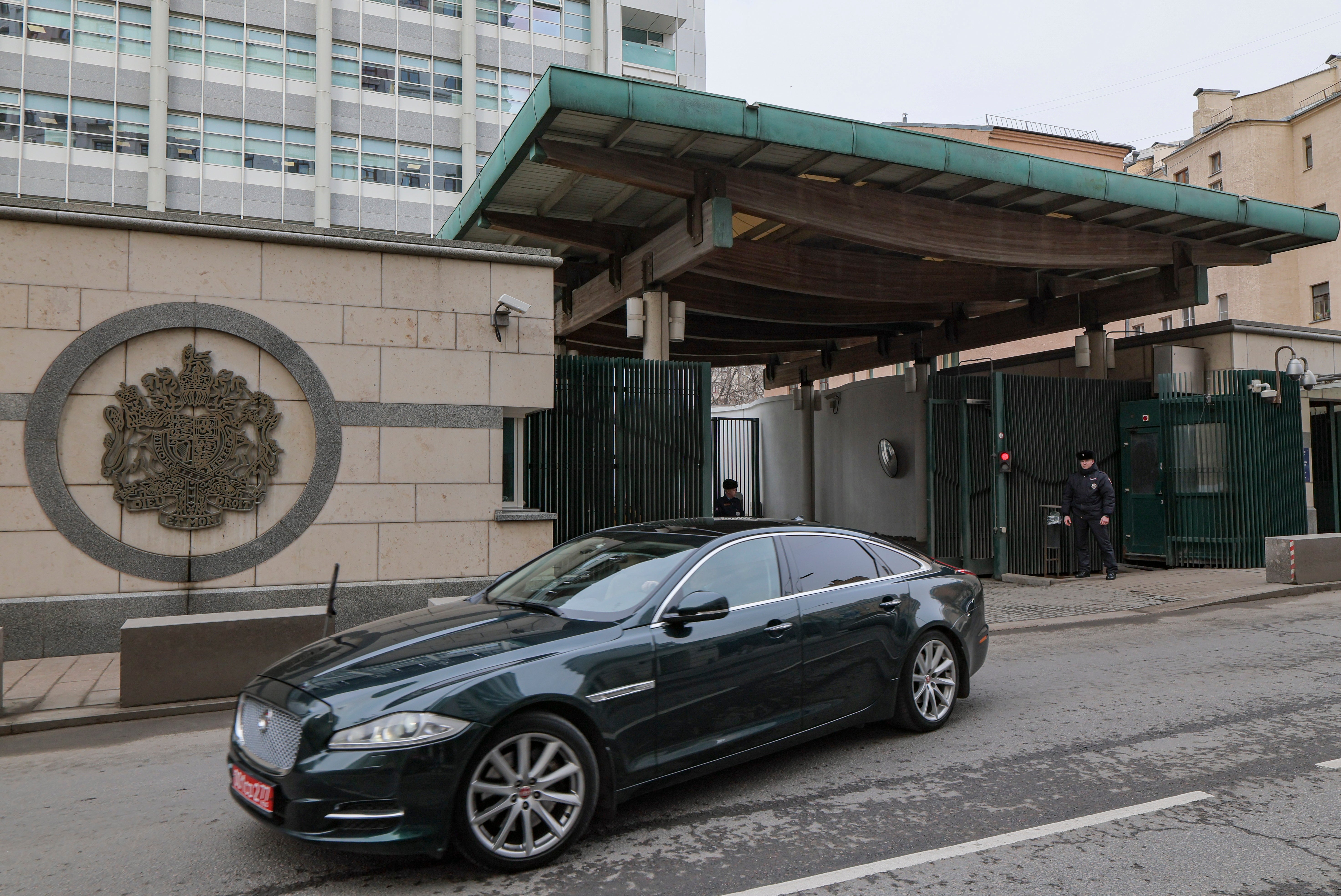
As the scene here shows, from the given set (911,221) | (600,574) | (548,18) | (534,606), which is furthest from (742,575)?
(548,18)

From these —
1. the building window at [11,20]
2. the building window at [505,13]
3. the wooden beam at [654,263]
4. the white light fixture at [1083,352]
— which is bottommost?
the white light fixture at [1083,352]

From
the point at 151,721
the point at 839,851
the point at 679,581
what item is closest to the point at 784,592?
the point at 679,581

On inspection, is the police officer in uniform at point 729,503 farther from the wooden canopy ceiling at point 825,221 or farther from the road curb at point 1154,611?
the road curb at point 1154,611

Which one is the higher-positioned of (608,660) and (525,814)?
(608,660)

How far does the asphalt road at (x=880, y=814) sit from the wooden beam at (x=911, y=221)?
6695mm

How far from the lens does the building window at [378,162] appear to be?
114ft

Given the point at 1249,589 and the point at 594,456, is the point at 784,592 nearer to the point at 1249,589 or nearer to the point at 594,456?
the point at 594,456

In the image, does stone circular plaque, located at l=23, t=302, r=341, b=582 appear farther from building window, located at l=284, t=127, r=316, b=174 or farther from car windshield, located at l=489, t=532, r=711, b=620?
building window, located at l=284, t=127, r=316, b=174

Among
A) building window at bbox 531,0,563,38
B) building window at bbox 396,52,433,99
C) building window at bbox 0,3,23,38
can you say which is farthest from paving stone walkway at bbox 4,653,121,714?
building window at bbox 531,0,563,38

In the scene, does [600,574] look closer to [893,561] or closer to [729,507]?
[893,561]

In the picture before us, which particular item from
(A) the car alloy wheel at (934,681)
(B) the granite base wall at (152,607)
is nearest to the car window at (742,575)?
(A) the car alloy wheel at (934,681)

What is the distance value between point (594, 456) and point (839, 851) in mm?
7351

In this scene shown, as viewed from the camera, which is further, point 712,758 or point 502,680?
point 712,758

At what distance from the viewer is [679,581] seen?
4.71m
